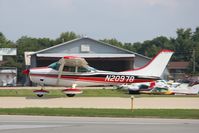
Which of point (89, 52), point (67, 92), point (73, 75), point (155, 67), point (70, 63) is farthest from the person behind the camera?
point (89, 52)

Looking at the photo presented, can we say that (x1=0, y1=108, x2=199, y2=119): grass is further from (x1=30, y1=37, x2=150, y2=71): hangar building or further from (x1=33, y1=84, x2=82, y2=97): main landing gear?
(x1=30, y1=37, x2=150, y2=71): hangar building

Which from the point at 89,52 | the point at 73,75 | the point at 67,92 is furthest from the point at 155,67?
the point at 89,52

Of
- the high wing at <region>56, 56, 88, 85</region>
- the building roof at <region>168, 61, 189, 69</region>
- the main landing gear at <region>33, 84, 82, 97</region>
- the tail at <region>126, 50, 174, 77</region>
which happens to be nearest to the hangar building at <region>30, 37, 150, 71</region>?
the tail at <region>126, 50, 174, 77</region>

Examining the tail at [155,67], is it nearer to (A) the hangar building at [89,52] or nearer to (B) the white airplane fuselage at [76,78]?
(B) the white airplane fuselage at [76,78]

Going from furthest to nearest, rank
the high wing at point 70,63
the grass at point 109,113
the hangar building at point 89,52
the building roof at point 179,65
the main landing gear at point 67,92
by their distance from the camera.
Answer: the building roof at point 179,65 < the hangar building at point 89,52 < the high wing at point 70,63 < the main landing gear at point 67,92 < the grass at point 109,113

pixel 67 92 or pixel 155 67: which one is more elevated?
pixel 155 67

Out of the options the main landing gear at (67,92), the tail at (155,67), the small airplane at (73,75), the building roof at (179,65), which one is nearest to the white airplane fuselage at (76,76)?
the small airplane at (73,75)

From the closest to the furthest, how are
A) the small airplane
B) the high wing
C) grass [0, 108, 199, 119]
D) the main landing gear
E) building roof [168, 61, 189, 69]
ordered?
grass [0, 108, 199, 119] → the main landing gear → the high wing → the small airplane → building roof [168, 61, 189, 69]

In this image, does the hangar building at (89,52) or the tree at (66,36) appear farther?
the tree at (66,36)

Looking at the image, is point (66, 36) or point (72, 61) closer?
point (72, 61)

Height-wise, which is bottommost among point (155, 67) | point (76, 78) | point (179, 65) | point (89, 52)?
point (179, 65)

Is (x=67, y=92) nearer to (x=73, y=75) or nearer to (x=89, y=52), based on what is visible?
(x=73, y=75)

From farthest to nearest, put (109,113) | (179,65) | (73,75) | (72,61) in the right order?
1. (179,65)
2. (73,75)
3. (72,61)
4. (109,113)

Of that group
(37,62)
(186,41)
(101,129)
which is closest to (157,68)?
(101,129)
